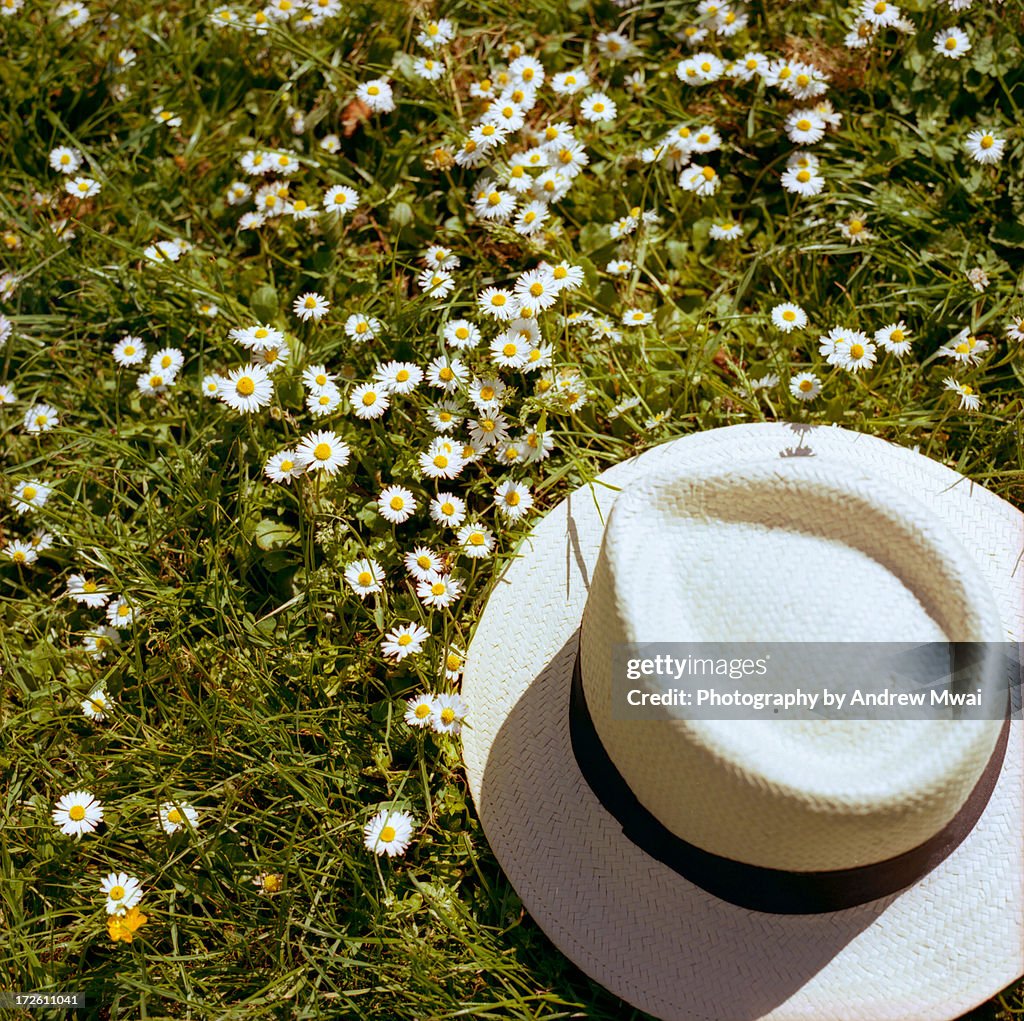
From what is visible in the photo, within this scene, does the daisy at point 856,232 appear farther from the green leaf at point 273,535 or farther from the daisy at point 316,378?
the green leaf at point 273,535

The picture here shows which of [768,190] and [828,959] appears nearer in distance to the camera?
[828,959]

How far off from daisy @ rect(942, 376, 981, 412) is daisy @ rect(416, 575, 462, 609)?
4.60ft

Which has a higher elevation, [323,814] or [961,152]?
[961,152]

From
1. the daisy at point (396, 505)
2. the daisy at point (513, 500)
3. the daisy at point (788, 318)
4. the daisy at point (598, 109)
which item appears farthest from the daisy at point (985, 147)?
the daisy at point (396, 505)

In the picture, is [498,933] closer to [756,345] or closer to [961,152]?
[756,345]

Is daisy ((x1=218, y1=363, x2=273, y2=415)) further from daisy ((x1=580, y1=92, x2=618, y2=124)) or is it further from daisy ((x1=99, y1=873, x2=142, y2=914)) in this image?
daisy ((x1=580, y1=92, x2=618, y2=124))

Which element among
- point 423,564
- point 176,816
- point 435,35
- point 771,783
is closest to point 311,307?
point 423,564

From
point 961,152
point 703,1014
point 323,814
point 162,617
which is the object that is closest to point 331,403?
point 162,617

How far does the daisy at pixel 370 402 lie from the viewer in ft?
9.29

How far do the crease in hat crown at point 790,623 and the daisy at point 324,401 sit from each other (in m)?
1.17

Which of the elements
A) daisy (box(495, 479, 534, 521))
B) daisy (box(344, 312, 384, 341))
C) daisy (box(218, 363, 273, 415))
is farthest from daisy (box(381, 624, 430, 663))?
daisy (box(344, 312, 384, 341))

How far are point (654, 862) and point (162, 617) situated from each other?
57.3 inches

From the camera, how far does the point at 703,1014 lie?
2.01 metres

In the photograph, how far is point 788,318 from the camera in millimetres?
3000
